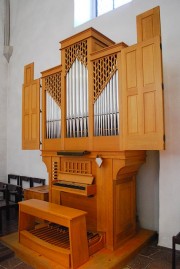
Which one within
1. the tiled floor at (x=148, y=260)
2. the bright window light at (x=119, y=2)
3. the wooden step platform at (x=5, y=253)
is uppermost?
the bright window light at (x=119, y=2)

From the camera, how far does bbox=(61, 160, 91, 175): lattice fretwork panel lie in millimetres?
3914

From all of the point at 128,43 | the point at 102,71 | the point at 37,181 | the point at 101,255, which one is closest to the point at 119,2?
the point at 128,43

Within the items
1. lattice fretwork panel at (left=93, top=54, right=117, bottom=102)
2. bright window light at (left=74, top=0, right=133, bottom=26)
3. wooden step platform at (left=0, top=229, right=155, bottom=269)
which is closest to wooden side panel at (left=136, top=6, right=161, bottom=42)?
lattice fretwork panel at (left=93, top=54, right=117, bottom=102)

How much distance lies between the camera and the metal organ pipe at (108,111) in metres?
3.45

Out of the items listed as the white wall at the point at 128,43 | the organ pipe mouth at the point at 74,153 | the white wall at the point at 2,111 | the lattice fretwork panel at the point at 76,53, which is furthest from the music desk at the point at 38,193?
the lattice fretwork panel at the point at 76,53

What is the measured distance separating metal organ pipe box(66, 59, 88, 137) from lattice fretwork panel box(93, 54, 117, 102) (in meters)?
0.20

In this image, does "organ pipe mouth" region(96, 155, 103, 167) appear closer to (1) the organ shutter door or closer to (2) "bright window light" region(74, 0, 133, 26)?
(1) the organ shutter door

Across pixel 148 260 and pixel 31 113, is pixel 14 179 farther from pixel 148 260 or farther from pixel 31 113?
pixel 148 260

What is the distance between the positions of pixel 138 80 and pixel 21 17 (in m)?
5.28

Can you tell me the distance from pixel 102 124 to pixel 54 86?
54.5 inches

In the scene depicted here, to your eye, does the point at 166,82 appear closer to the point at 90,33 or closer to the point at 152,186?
the point at 90,33

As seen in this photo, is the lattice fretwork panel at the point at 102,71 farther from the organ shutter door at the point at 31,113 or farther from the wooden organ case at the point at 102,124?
the organ shutter door at the point at 31,113

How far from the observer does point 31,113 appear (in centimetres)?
473

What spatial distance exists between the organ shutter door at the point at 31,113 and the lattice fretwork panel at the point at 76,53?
87 centimetres
